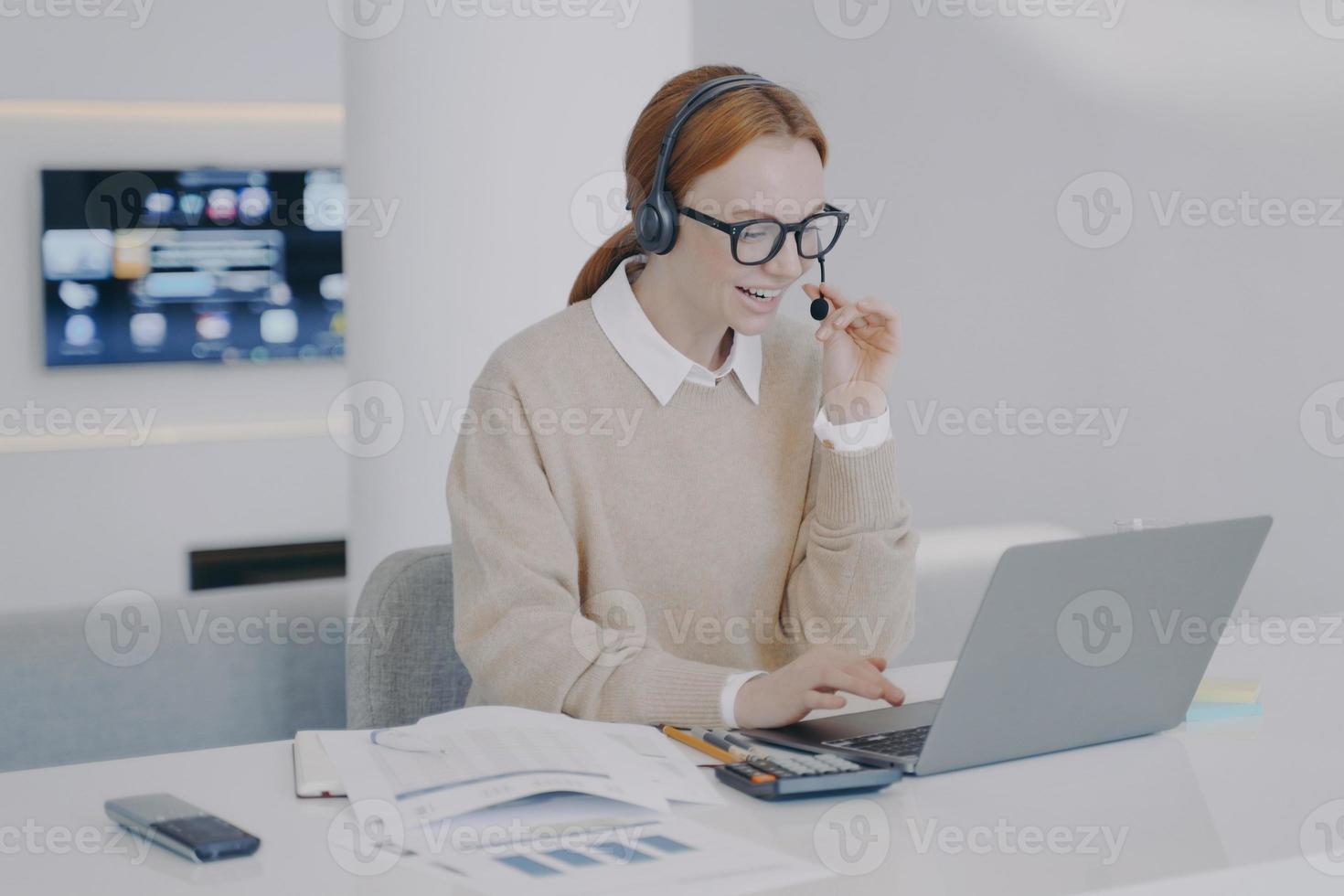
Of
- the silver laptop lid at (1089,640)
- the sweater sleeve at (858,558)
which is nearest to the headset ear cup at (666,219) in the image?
the sweater sleeve at (858,558)

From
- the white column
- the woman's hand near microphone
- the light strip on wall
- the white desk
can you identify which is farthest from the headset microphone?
the light strip on wall

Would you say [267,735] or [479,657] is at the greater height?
[479,657]

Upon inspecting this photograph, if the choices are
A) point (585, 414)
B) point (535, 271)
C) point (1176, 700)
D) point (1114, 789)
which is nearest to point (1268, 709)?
point (1176, 700)

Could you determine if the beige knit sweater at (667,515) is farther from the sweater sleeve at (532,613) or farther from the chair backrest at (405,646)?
the chair backrest at (405,646)

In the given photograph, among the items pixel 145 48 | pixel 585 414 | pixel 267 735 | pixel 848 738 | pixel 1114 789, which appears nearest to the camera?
pixel 1114 789

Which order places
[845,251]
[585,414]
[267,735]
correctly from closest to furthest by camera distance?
[585,414] < [267,735] < [845,251]

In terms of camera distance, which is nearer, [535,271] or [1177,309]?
[535,271]

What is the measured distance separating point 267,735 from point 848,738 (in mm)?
1062

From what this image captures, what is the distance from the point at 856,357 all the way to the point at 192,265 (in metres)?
3.93

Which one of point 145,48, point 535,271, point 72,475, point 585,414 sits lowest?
point 72,475

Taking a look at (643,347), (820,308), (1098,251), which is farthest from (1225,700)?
(1098,251)

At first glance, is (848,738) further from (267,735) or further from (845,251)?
(845,251)

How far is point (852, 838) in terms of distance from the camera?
1.16 metres

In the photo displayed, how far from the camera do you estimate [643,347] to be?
6.25 feet
